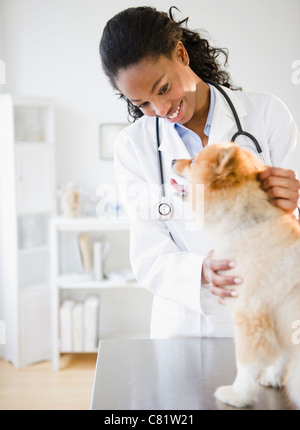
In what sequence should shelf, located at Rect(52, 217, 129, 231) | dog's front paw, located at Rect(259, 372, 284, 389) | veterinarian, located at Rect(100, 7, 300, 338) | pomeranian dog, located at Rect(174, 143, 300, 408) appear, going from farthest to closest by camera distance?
shelf, located at Rect(52, 217, 129, 231)
veterinarian, located at Rect(100, 7, 300, 338)
dog's front paw, located at Rect(259, 372, 284, 389)
pomeranian dog, located at Rect(174, 143, 300, 408)

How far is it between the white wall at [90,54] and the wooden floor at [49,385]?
4.06 ft

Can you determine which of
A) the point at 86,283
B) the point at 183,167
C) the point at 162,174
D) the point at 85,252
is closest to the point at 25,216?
the point at 85,252

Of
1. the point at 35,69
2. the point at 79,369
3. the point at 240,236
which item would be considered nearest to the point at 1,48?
the point at 35,69

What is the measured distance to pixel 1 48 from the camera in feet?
8.74

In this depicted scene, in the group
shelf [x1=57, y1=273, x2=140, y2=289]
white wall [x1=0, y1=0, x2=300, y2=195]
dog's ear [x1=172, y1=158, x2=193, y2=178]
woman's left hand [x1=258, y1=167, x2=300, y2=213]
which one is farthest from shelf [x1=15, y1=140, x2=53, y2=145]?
woman's left hand [x1=258, y1=167, x2=300, y2=213]

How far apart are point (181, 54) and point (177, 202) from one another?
1.12 ft

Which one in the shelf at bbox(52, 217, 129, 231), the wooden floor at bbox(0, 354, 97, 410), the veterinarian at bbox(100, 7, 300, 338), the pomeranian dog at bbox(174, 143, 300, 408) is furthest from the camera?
the shelf at bbox(52, 217, 129, 231)

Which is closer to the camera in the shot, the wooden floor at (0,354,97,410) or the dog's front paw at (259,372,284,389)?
the dog's front paw at (259,372,284,389)

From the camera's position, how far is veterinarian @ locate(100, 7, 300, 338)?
1.00m

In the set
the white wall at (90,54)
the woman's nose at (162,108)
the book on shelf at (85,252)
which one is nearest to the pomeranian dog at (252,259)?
the woman's nose at (162,108)

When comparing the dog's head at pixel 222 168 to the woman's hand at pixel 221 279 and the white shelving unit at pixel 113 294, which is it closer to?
the woman's hand at pixel 221 279

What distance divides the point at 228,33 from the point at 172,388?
1.85 metres

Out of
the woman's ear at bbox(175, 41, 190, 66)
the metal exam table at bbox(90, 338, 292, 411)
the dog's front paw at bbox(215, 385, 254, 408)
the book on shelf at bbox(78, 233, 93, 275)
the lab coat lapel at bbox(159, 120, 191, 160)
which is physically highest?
the woman's ear at bbox(175, 41, 190, 66)

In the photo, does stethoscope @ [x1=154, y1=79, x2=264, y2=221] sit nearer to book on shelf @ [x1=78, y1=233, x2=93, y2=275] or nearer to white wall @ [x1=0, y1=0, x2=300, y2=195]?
white wall @ [x1=0, y1=0, x2=300, y2=195]
